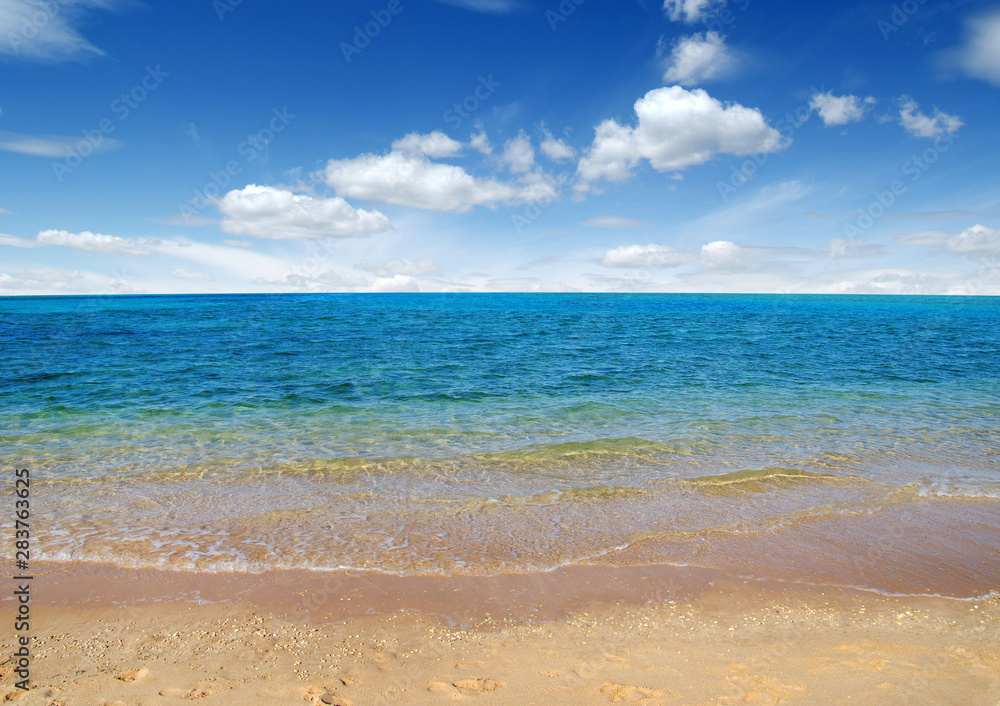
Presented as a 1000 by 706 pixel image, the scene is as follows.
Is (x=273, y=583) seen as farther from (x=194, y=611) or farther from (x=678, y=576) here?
(x=678, y=576)

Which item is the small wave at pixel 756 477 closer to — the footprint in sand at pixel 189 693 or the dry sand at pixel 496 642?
the dry sand at pixel 496 642

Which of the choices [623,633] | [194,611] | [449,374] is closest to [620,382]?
[449,374]

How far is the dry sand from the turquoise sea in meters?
0.54

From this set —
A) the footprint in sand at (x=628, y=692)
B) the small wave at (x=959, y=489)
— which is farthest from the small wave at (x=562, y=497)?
the small wave at (x=959, y=489)

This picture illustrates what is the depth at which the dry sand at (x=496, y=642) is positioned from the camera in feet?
14.3

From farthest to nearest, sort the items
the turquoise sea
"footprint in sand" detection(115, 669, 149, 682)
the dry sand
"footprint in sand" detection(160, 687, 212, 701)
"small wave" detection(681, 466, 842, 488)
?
"small wave" detection(681, 466, 842, 488)
the turquoise sea
"footprint in sand" detection(115, 669, 149, 682)
the dry sand
"footprint in sand" detection(160, 687, 212, 701)

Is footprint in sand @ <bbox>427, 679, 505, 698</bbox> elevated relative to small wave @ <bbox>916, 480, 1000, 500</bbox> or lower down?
lower down

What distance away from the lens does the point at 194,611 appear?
5559mm

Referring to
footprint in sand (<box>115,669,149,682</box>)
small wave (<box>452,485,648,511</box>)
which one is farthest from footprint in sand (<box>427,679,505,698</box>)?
small wave (<box>452,485,648,511</box>)

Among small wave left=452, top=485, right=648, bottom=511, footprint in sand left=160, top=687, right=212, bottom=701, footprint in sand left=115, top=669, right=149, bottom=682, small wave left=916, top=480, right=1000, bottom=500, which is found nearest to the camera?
footprint in sand left=160, top=687, right=212, bottom=701

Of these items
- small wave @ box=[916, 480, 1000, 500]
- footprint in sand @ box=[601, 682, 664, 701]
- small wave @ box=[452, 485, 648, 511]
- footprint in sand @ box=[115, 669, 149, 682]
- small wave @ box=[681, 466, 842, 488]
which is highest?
small wave @ box=[916, 480, 1000, 500]

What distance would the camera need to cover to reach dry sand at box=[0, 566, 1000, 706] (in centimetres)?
436

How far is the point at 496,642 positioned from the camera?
507 centimetres

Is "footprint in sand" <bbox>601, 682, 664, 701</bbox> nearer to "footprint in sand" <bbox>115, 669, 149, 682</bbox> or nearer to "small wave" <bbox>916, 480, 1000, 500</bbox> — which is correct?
"footprint in sand" <bbox>115, 669, 149, 682</bbox>
